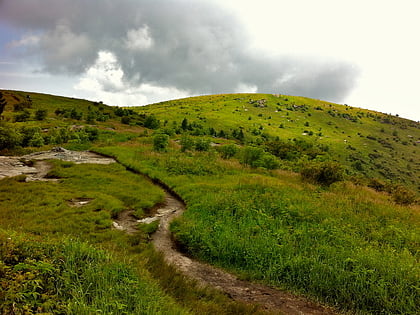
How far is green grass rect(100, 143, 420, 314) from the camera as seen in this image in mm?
6395

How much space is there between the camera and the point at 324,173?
56.9ft

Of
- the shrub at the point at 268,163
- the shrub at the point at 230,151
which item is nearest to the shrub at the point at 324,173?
the shrub at the point at 268,163

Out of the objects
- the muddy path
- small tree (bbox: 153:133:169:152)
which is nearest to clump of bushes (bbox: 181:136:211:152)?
small tree (bbox: 153:133:169:152)

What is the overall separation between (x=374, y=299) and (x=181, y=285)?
5668mm

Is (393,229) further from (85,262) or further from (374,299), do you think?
(85,262)

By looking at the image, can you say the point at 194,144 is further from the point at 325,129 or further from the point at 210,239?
the point at 325,129

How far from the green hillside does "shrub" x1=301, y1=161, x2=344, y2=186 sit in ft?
139

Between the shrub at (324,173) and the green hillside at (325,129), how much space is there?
42304mm

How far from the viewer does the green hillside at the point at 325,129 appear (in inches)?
2972

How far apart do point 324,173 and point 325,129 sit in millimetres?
102313

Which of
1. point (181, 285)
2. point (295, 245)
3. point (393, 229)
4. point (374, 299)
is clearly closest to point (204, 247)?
point (181, 285)

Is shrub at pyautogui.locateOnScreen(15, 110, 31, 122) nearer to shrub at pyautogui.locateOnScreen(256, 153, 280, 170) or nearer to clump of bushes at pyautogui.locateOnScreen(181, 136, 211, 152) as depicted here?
clump of bushes at pyautogui.locateOnScreen(181, 136, 211, 152)

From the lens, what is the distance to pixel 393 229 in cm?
912

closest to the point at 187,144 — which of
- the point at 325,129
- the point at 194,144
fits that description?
the point at 194,144
